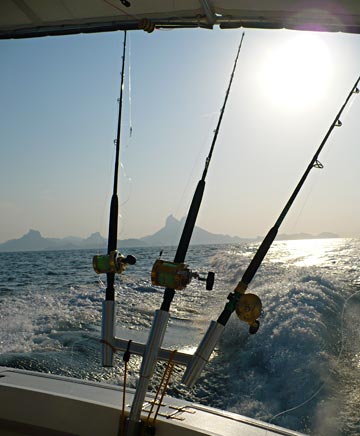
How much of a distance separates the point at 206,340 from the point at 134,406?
0.35 meters

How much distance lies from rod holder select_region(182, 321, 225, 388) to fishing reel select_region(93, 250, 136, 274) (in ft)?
1.19

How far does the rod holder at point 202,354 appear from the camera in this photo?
118cm

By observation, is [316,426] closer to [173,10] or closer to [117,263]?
[117,263]

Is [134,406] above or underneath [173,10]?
underneath

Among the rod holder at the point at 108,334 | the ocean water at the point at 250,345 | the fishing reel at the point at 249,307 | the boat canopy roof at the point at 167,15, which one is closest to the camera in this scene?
the fishing reel at the point at 249,307

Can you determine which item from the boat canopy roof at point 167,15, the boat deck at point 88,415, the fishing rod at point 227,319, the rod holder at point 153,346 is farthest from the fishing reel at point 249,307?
the boat canopy roof at point 167,15

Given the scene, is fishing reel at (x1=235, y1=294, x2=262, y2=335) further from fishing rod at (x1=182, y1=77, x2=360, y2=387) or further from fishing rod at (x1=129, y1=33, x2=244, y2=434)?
fishing rod at (x1=129, y1=33, x2=244, y2=434)

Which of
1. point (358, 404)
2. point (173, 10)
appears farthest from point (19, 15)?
point (358, 404)

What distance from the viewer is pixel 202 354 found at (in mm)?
1178

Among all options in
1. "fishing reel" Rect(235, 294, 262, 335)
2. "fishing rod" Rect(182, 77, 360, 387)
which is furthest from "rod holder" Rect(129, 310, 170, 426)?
"fishing reel" Rect(235, 294, 262, 335)

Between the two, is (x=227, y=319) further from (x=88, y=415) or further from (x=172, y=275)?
(x=88, y=415)

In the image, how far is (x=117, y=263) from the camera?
4.55 ft

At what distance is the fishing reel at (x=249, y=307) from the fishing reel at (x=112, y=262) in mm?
396

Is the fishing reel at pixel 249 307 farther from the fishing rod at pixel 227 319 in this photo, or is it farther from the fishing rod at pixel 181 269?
the fishing rod at pixel 181 269
